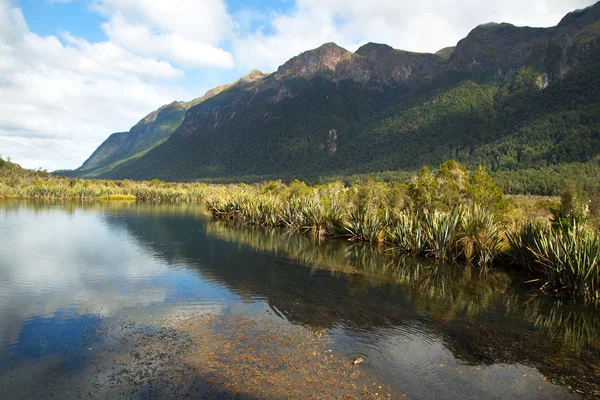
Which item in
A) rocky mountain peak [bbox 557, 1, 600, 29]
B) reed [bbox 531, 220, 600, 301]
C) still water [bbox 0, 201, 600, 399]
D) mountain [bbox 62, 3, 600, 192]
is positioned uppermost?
rocky mountain peak [bbox 557, 1, 600, 29]

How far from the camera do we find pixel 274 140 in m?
170

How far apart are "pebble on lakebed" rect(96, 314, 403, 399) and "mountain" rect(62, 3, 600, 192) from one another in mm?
84208

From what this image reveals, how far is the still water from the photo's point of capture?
24.9ft

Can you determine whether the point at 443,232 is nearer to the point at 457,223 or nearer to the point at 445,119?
the point at 457,223

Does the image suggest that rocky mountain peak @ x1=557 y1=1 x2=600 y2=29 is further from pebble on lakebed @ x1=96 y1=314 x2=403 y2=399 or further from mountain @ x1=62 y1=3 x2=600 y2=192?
pebble on lakebed @ x1=96 y1=314 x2=403 y2=399

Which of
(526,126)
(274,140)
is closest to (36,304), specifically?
(526,126)

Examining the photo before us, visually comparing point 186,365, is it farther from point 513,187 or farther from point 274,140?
point 274,140

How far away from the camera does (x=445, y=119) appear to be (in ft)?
402

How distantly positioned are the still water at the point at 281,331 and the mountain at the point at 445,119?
77147mm

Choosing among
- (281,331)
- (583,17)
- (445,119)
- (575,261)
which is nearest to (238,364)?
(281,331)

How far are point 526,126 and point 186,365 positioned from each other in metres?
107

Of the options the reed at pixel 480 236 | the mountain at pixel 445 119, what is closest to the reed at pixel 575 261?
the reed at pixel 480 236

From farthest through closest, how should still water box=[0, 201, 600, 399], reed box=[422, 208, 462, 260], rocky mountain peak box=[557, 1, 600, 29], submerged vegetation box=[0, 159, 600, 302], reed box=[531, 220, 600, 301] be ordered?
rocky mountain peak box=[557, 1, 600, 29]
reed box=[422, 208, 462, 260]
submerged vegetation box=[0, 159, 600, 302]
reed box=[531, 220, 600, 301]
still water box=[0, 201, 600, 399]

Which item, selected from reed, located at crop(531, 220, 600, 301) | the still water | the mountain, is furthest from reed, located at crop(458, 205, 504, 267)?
the mountain
